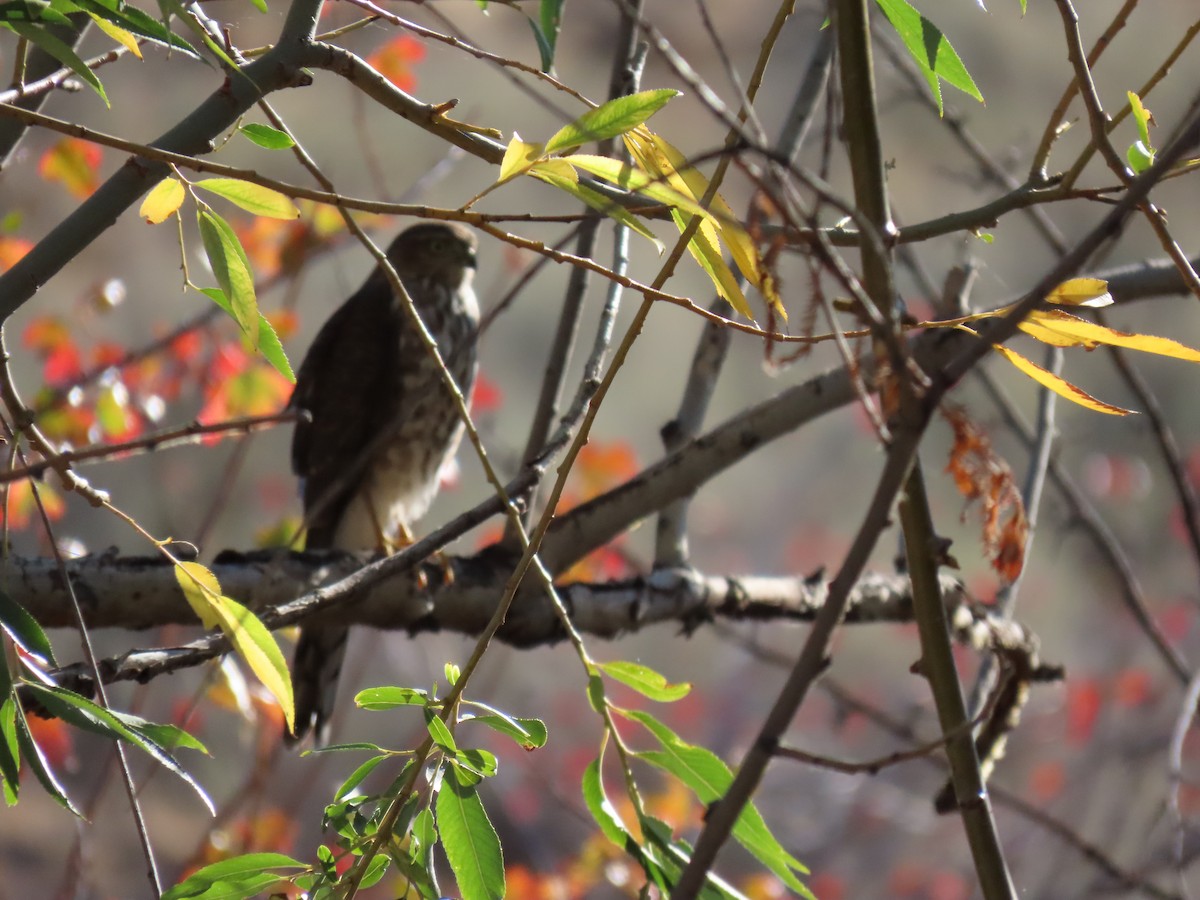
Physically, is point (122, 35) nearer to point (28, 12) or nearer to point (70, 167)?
point (28, 12)

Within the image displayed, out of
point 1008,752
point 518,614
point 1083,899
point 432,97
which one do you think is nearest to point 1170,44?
point 432,97

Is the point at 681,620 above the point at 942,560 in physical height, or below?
below

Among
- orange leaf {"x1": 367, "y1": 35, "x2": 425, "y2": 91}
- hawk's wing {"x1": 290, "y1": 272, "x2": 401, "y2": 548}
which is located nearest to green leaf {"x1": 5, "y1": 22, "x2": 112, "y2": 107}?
hawk's wing {"x1": 290, "y1": 272, "x2": 401, "y2": 548}

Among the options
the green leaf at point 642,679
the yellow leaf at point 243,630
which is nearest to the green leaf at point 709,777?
the green leaf at point 642,679

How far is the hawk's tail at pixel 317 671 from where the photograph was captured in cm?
350

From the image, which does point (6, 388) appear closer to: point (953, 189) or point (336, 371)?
point (336, 371)

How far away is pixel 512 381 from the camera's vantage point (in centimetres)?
1206

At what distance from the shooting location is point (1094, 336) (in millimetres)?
1192

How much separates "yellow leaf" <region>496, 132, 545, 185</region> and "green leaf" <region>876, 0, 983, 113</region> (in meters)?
0.55

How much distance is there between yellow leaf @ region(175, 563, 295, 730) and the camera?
120 cm

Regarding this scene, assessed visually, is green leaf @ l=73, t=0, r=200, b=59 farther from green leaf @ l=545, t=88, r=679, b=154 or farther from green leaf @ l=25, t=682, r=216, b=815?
green leaf @ l=25, t=682, r=216, b=815

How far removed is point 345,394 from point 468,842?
116 inches

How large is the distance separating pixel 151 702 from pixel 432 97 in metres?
6.85

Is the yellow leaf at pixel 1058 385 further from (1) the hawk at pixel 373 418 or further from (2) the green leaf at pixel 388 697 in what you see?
(1) the hawk at pixel 373 418
